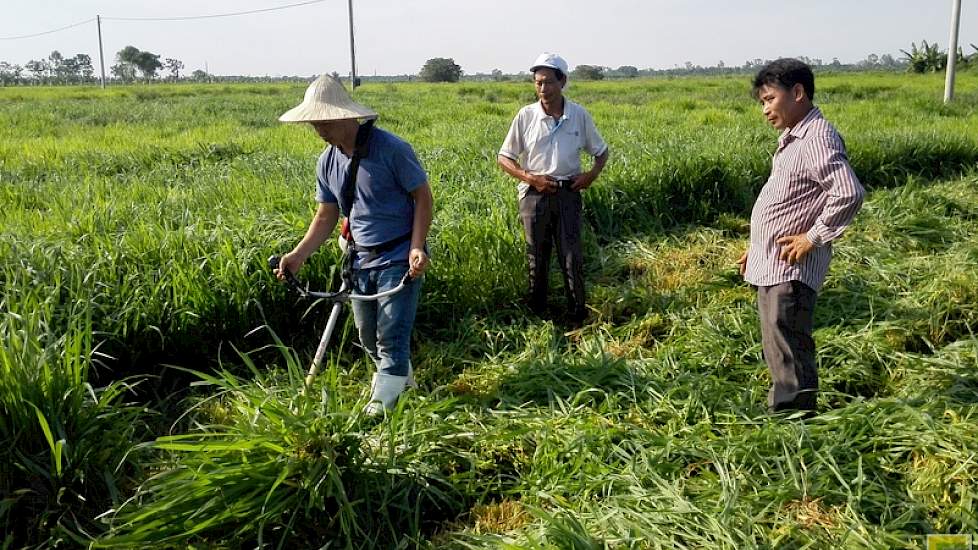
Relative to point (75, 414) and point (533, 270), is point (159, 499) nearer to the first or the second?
point (75, 414)

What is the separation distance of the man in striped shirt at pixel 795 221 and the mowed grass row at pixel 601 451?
0.75ft

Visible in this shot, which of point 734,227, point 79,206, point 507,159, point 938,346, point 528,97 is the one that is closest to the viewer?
point 938,346

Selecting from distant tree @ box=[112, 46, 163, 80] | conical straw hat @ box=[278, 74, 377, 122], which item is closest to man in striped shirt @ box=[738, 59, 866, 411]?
conical straw hat @ box=[278, 74, 377, 122]

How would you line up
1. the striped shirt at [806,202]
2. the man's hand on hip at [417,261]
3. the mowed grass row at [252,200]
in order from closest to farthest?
the striped shirt at [806,202] → the man's hand on hip at [417,261] → the mowed grass row at [252,200]

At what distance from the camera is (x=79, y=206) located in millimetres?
4621

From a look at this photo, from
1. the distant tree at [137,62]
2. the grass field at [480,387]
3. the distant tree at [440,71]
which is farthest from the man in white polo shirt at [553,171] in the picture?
the distant tree at [137,62]

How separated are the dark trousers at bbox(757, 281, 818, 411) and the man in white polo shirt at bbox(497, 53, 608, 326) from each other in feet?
4.15

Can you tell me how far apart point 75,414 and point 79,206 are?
9.61 ft

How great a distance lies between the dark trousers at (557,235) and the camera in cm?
366

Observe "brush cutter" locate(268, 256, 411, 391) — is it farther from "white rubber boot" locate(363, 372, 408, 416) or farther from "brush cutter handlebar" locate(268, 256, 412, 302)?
"white rubber boot" locate(363, 372, 408, 416)

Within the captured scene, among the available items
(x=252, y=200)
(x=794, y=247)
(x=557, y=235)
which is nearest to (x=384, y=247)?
(x=557, y=235)

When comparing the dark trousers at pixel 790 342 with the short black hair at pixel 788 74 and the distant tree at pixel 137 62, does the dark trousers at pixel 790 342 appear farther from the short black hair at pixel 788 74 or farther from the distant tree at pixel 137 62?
the distant tree at pixel 137 62

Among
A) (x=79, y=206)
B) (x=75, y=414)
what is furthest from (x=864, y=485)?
(x=79, y=206)

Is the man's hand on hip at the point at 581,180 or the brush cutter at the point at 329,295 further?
the man's hand on hip at the point at 581,180
